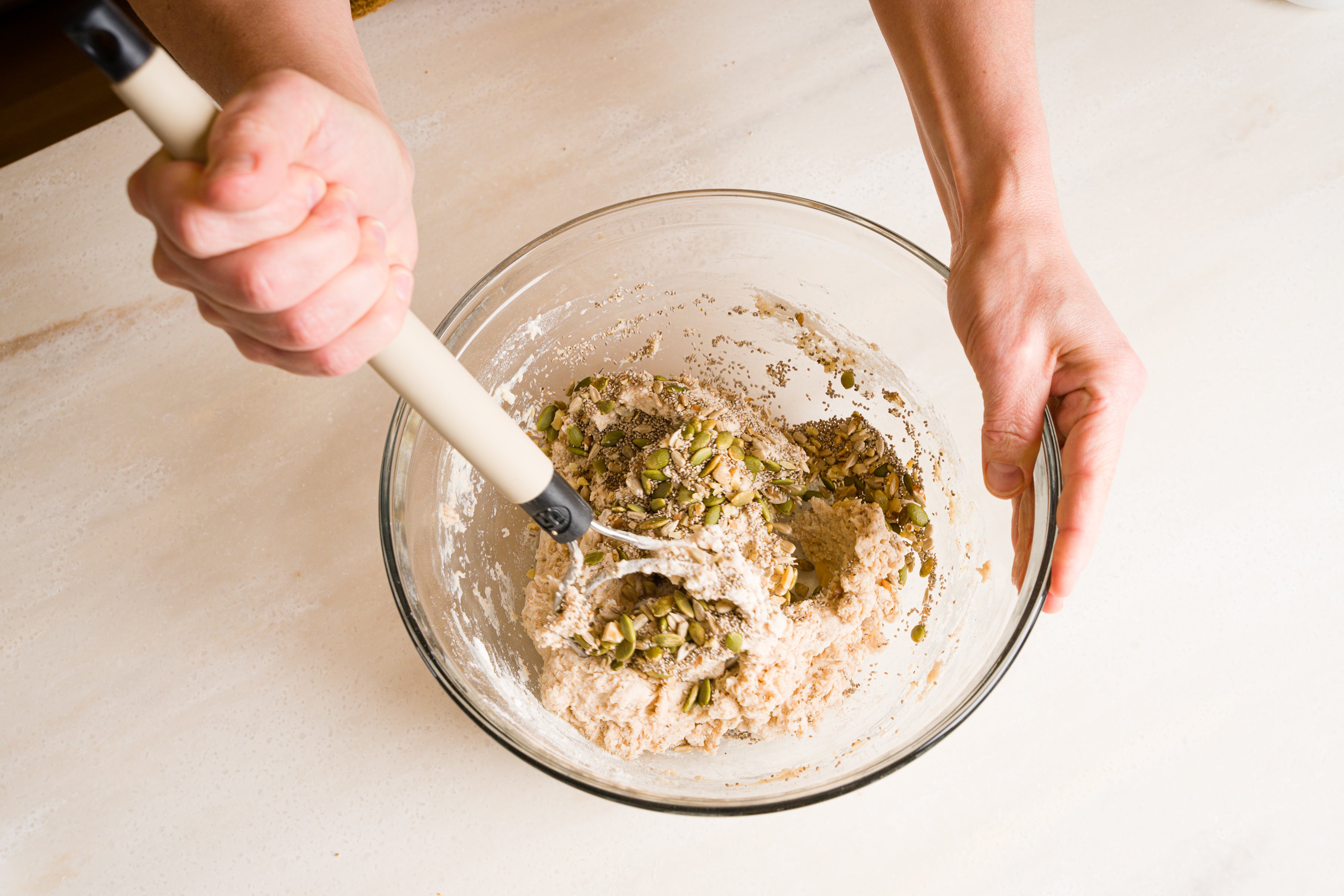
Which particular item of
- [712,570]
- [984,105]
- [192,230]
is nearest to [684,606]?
[712,570]

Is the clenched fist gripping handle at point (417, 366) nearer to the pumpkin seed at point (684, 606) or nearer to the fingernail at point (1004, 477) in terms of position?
the pumpkin seed at point (684, 606)

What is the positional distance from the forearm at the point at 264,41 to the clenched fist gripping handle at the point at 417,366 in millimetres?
251

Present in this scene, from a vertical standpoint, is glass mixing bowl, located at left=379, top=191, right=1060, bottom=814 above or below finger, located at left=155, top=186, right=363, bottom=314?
below

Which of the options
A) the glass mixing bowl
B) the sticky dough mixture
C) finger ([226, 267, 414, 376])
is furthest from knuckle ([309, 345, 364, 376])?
the sticky dough mixture

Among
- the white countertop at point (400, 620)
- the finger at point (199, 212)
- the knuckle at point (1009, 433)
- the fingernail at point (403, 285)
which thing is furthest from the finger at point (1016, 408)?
the finger at point (199, 212)

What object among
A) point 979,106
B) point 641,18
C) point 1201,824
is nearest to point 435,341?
point 979,106

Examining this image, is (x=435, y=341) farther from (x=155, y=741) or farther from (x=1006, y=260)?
(x=155, y=741)

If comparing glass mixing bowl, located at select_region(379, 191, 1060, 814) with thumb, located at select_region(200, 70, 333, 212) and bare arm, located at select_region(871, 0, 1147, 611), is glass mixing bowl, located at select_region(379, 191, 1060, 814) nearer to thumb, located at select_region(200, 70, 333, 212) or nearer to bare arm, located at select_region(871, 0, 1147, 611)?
bare arm, located at select_region(871, 0, 1147, 611)

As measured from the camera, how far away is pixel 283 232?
652 millimetres

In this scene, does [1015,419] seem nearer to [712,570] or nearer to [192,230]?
[712,570]

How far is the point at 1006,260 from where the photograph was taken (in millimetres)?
1131

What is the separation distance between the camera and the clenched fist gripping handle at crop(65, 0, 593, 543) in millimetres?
517

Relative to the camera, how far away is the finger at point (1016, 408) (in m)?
1.09

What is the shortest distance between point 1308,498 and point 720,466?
114cm
